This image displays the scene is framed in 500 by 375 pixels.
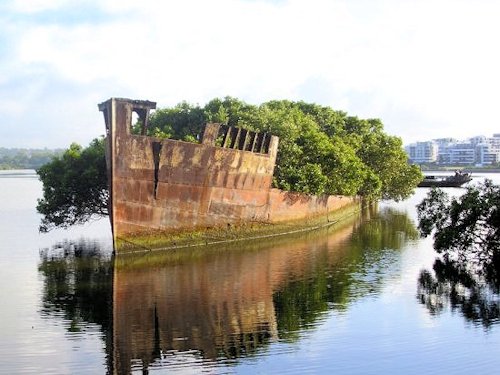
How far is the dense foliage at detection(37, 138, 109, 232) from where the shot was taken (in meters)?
36.0

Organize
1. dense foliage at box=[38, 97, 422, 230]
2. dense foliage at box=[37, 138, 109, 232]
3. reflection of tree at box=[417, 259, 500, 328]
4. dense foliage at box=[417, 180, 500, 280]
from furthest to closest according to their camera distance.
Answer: dense foliage at box=[38, 97, 422, 230]
dense foliage at box=[37, 138, 109, 232]
dense foliage at box=[417, 180, 500, 280]
reflection of tree at box=[417, 259, 500, 328]

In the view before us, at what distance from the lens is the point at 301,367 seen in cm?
1661

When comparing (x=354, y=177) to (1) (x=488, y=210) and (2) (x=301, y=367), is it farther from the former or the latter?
(2) (x=301, y=367)

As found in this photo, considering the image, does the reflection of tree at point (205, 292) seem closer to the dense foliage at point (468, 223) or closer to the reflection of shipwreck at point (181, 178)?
the reflection of shipwreck at point (181, 178)

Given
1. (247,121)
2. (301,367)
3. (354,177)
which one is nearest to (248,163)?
(247,121)

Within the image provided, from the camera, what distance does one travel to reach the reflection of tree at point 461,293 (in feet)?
73.2

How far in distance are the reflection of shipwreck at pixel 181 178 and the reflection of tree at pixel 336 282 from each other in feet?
18.7

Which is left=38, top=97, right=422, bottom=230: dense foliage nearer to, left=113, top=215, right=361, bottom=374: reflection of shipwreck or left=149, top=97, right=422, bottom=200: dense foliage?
left=149, top=97, right=422, bottom=200: dense foliage

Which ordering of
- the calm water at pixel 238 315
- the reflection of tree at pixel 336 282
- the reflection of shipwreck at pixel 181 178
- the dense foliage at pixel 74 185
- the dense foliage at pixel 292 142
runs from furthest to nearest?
the dense foliage at pixel 292 142 < the dense foliage at pixel 74 185 < the reflection of shipwreck at pixel 181 178 < the reflection of tree at pixel 336 282 < the calm water at pixel 238 315

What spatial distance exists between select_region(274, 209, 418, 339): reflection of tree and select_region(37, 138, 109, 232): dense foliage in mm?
12662

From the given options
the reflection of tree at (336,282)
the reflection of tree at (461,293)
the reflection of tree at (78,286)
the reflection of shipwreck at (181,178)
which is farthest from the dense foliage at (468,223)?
the reflection of tree at (78,286)

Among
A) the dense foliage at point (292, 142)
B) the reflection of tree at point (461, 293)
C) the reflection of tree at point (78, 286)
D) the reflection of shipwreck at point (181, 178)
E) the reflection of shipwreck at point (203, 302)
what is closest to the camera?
the reflection of shipwreck at point (203, 302)

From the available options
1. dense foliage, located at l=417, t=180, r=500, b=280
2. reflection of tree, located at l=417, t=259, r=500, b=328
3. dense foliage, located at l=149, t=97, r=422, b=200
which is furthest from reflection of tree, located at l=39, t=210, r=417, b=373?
dense foliage, located at l=149, t=97, r=422, b=200

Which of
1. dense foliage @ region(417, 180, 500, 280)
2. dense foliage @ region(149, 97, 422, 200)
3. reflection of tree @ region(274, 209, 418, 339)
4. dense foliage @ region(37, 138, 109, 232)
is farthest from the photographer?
dense foliage @ region(149, 97, 422, 200)
